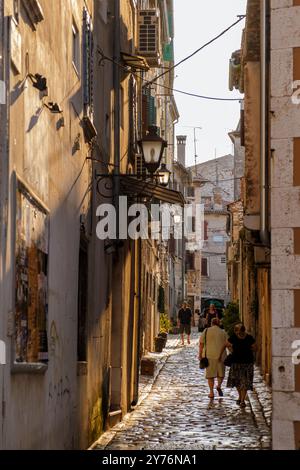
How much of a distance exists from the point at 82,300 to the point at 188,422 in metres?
4.59

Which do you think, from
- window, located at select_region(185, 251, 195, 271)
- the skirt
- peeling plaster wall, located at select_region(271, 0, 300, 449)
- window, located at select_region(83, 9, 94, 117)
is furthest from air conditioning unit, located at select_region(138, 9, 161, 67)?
window, located at select_region(185, 251, 195, 271)

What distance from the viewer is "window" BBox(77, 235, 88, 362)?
14.1 metres

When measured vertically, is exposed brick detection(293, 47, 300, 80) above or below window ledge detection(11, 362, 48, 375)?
above

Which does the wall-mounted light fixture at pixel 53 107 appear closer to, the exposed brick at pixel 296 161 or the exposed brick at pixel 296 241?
the exposed brick at pixel 296 161

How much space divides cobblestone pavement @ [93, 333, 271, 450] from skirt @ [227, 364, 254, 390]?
43 centimetres

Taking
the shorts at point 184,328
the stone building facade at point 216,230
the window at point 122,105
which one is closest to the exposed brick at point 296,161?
the window at point 122,105

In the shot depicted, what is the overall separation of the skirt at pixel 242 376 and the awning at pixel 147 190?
4051 millimetres

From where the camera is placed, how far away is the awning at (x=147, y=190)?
17.6 m

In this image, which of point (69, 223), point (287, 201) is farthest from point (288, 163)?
point (69, 223)

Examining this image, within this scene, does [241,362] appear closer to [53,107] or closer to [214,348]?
[214,348]

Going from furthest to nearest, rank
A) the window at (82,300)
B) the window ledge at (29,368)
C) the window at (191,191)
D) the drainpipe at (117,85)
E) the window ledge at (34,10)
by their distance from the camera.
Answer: the window at (191,191) → the drainpipe at (117,85) → the window at (82,300) → the window ledge at (34,10) → the window ledge at (29,368)

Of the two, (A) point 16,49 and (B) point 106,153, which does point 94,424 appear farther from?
(A) point 16,49

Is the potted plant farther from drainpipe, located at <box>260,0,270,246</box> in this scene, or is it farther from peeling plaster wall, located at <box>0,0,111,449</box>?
drainpipe, located at <box>260,0,270,246</box>
